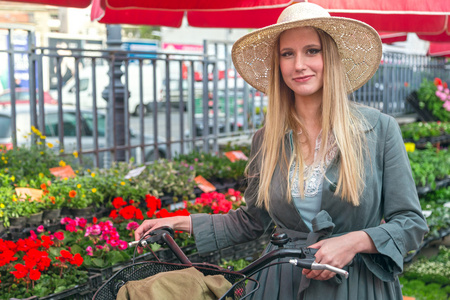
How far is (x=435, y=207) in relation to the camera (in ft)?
22.0

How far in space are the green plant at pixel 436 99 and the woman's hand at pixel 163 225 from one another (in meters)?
11.0

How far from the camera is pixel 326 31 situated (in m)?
2.19

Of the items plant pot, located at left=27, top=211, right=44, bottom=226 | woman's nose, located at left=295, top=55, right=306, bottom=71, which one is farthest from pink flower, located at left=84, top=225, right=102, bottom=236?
woman's nose, located at left=295, top=55, right=306, bottom=71

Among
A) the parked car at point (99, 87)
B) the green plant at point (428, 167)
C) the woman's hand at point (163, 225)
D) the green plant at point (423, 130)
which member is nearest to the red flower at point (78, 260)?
the woman's hand at point (163, 225)

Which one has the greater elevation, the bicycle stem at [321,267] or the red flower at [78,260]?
the bicycle stem at [321,267]

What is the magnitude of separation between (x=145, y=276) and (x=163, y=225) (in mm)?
422

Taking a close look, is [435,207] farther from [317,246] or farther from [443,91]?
[443,91]

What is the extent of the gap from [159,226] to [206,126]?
4921mm

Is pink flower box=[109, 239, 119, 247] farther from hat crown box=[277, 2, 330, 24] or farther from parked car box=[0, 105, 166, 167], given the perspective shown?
parked car box=[0, 105, 166, 167]

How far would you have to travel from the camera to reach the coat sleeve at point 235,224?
2.28m

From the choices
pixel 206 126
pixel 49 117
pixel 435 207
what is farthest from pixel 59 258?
pixel 49 117

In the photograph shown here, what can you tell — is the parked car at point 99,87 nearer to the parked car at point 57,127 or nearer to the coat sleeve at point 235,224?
the parked car at point 57,127

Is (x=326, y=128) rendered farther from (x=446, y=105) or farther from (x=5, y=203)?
(x=446, y=105)

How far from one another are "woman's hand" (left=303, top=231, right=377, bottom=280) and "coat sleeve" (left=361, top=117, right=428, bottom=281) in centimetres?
3
